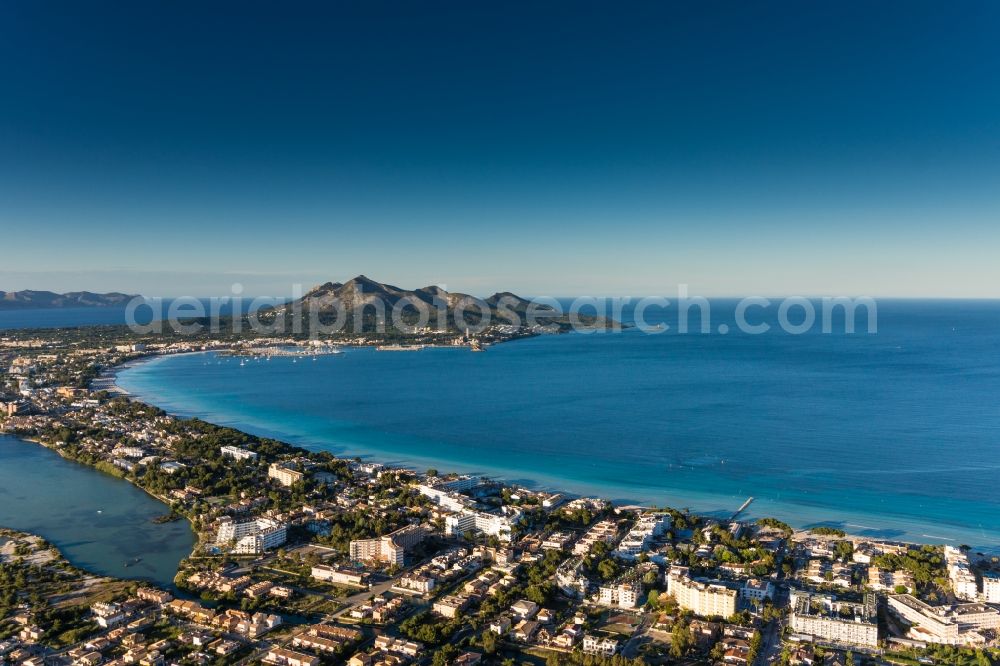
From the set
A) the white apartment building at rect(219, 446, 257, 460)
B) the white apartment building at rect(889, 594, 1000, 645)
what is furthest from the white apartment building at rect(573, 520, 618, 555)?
the white apartment building at rect(219, 446, 257, 460)

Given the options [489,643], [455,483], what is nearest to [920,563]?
[489,643]

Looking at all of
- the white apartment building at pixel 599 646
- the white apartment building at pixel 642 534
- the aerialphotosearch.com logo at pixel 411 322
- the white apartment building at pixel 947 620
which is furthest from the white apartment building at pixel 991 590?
the aerialphotosearch.com logo at pixel 411 322

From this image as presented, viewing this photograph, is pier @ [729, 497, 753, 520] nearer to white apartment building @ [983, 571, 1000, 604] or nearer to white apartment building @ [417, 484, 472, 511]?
white apartment building @ [983, 571, 1000, 604]

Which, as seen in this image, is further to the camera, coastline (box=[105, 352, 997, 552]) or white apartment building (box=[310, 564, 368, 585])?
coastline (box=[105, 352, 997, 552])

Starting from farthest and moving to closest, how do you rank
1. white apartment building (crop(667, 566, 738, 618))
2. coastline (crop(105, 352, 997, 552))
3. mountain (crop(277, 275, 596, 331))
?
mountain (crop(277, 275, 596, 331)) → coastline (crop(105, 352, 997, 552)) → white apartment building (crop(667, 566, 738, 618))

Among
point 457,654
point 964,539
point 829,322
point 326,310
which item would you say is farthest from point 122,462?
point 829,322

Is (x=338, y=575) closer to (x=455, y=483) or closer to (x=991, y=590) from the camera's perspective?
(x=455, y=483)

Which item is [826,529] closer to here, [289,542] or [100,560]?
[289,542]
